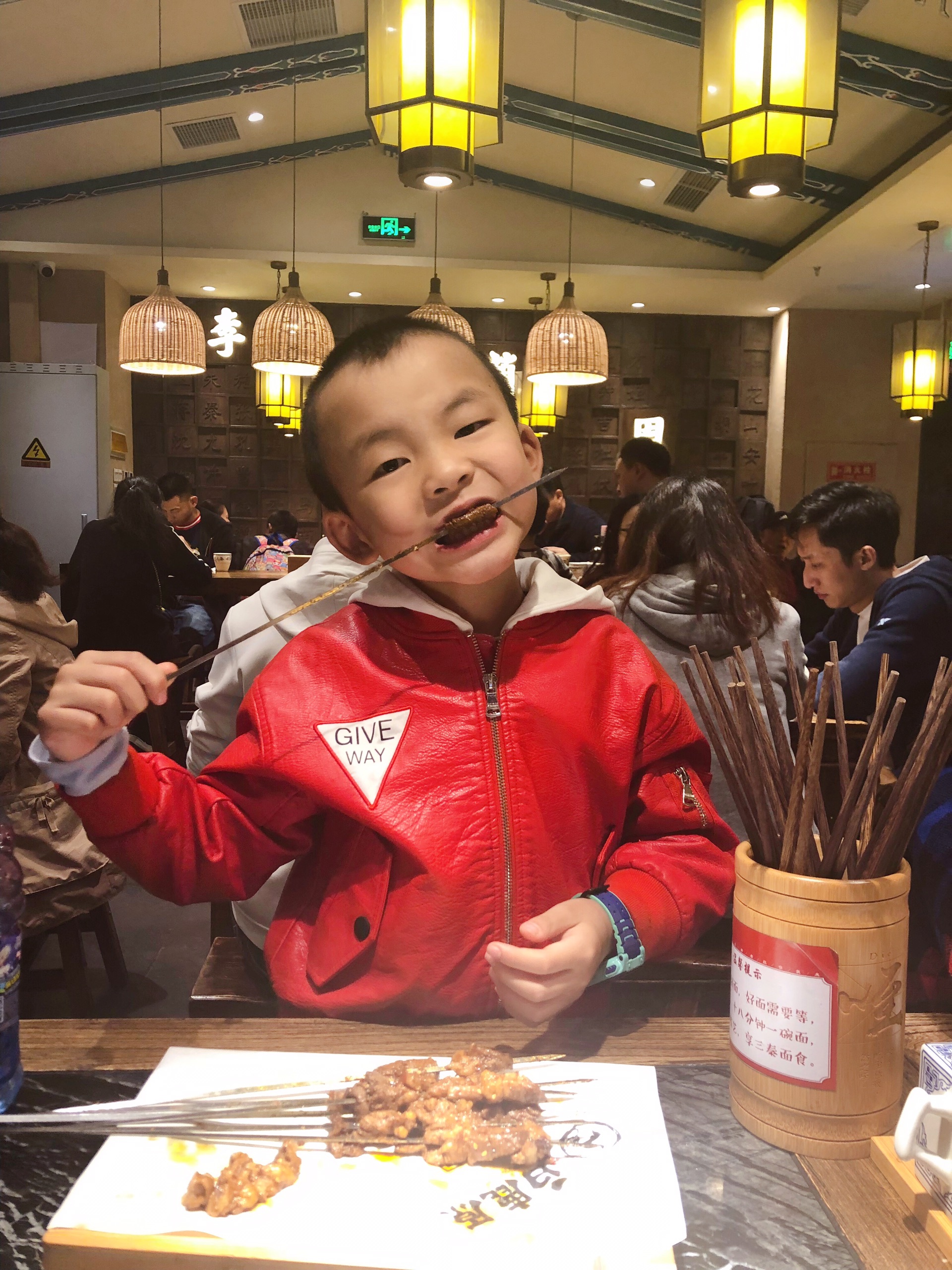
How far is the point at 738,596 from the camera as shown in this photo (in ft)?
6.89

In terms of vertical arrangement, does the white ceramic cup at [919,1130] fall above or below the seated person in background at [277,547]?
below

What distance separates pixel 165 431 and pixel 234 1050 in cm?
870

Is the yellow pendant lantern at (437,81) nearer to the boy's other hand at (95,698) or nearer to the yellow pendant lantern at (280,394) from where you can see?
the boy's other hand at (95,698)

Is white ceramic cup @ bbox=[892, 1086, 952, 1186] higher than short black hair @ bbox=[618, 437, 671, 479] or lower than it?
lower

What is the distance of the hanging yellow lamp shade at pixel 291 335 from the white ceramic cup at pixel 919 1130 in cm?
520

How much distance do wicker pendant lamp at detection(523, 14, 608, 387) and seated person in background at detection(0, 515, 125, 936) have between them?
387cm

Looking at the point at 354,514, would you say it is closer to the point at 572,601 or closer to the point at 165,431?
the point at 572,601

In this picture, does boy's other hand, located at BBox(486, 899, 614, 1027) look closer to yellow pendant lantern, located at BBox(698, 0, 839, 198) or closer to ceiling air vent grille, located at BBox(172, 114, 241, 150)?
yellow pendant lantern, located at BBox(698, 0, 839, 198)

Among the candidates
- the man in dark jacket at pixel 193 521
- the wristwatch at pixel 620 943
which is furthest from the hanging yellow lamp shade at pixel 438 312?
the wristwatch at pixel 620 943

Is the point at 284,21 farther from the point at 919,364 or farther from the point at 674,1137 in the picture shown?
the point at 674,1137

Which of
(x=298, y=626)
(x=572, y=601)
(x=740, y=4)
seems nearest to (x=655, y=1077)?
(x=572, y=601)

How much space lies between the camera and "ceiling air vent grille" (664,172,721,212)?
22.0 feet

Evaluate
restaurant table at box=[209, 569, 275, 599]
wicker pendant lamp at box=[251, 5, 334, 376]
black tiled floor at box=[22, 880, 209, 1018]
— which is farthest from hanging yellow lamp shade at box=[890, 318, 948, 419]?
black tiled floor at box=[22, 880, 209, 1018]

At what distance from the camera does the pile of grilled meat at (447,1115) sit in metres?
0.64
